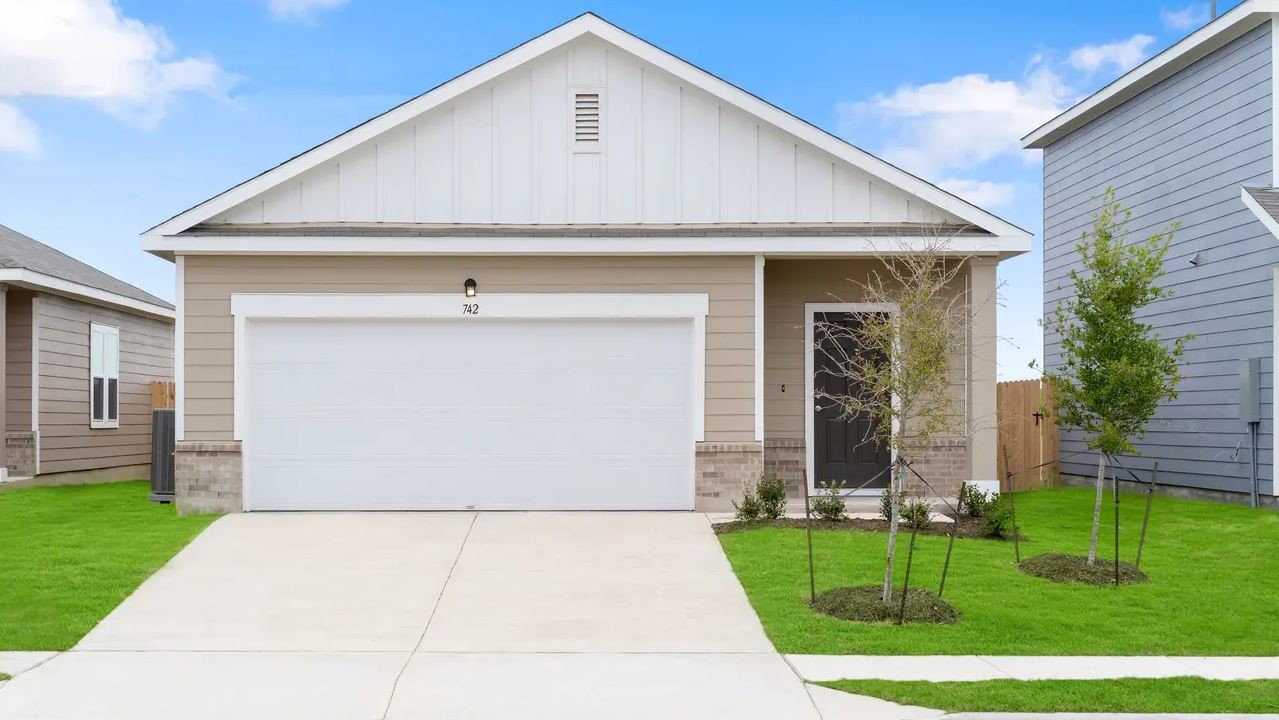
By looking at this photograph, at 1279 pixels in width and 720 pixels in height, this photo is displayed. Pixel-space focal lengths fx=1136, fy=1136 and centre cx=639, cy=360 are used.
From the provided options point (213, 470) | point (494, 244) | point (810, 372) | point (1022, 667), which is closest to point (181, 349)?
point (213, 470)

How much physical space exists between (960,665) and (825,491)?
22.6ft

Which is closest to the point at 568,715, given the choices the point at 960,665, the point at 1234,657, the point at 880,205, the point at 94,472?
the point at 960,665

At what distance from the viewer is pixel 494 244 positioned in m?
13.2

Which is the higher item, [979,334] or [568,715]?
[979,334]

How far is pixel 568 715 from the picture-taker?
21.2 feet

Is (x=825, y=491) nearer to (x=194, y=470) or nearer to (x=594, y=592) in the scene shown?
(x=594, y=592)

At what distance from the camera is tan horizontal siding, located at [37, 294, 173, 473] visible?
1889cm

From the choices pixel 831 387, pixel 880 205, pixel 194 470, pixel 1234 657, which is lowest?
pixel 1234 657

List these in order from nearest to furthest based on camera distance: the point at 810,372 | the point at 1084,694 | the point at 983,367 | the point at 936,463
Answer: the point at 1084,694, the point at 983,367, the point at 936,463, the point at 810,372

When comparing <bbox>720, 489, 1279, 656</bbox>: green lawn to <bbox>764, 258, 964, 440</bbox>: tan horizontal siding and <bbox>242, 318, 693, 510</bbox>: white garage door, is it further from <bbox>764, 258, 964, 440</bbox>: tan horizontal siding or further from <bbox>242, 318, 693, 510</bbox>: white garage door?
<bbox>764, 258, 964, 440</bbox>: tan horizontal siding

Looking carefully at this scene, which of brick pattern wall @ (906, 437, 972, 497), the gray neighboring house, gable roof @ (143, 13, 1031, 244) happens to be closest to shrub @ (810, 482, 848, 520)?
brick pattern wall @ (906, 437, 972, 497)

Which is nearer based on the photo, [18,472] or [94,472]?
[18,472]

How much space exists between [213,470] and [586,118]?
6.03 m

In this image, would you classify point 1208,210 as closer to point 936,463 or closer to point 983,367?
point 983,367
